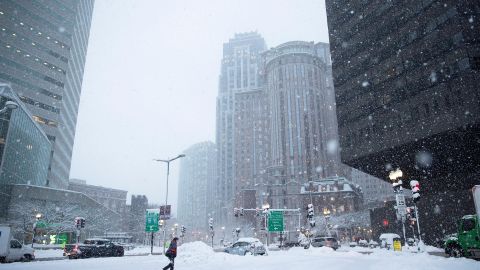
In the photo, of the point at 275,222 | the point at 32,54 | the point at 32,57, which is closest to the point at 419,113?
the point at 275,222

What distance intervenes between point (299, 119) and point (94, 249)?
12436 centimetres

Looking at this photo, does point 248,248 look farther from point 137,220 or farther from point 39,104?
point 137,220

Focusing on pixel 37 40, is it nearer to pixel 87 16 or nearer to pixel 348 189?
pixel 87 16

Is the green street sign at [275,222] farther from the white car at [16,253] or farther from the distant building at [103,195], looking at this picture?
the distant building at [103,195]

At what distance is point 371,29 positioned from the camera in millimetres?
54656

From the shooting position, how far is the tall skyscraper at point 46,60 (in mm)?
91688

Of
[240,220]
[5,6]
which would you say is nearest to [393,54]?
[5,6]

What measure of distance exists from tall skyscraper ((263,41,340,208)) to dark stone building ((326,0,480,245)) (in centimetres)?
7599

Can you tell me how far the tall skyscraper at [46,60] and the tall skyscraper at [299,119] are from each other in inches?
2906

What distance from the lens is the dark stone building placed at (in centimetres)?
4156

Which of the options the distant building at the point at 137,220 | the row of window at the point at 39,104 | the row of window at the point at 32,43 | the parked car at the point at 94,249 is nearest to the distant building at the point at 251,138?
the distant building at the point at 137,220

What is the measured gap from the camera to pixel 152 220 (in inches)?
1297

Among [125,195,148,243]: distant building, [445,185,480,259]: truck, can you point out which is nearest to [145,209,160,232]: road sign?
[445,185,480,259]: truck

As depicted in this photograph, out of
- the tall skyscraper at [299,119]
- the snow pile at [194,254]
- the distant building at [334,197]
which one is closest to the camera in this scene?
the snow pile at [194,254]
